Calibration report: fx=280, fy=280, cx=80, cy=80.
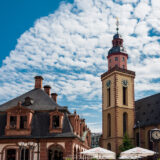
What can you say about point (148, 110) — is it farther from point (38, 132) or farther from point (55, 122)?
point (38, 132)

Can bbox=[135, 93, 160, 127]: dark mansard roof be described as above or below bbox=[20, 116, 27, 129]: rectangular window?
above

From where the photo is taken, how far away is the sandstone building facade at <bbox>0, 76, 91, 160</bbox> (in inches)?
1268

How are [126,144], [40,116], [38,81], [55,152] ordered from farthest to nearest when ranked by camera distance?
[126,144] < [38,81] < [40,116] < [55,152]

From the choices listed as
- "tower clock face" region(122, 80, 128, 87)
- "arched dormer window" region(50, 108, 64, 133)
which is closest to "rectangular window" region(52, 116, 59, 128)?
"arched dormer window" region(50, 108, 64, 133)

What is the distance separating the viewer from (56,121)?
33.5 m

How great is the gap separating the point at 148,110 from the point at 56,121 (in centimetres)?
3446

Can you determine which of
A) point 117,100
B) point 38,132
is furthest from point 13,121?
point 117,100

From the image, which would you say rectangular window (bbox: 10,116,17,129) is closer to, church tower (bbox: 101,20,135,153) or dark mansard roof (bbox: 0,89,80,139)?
dark mansard roof (bbox: 0,89,80,139)

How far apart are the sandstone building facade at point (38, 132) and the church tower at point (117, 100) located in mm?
25707

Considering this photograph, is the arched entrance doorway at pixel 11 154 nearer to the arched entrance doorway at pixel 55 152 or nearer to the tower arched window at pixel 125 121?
the arched entrance doorway at pixel 55 152

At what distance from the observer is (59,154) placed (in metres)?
32.4

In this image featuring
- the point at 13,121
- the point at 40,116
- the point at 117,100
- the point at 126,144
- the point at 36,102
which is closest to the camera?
the point at 13,121

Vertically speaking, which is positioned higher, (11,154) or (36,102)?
(36,102)

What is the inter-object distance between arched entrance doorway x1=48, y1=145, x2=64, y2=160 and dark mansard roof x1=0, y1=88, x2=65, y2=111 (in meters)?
4.75
